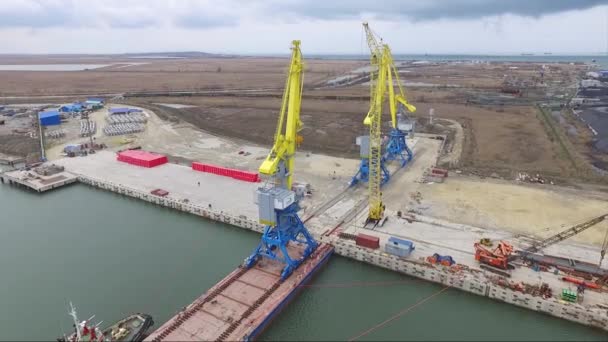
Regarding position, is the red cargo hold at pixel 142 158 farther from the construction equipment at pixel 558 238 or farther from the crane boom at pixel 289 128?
the construction equipment at pixel 558 238

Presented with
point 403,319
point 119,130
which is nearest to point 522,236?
point 403,319

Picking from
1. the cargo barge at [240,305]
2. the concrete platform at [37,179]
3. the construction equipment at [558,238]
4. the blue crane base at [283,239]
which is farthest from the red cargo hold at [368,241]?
the concrete platform at [37,179]

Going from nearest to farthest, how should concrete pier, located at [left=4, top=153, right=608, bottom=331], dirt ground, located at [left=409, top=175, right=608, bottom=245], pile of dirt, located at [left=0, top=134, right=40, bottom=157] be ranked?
concrete pier, located at [left=4, top=153, right=608, bottom=331] < dirt ground, located at [left=409, top=175, right=608, bottom=245] < pile of dirt, located at [left=0, top=134, right=40, bottom=157]

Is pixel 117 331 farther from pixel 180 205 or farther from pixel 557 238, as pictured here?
pixel 557 238

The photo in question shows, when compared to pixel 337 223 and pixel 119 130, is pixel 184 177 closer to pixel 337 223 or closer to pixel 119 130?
pixel 337 223

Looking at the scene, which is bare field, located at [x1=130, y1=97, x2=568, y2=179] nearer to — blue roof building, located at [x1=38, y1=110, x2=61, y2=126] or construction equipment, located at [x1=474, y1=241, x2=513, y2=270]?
blue roof building, located at [x1=38, y1=110, x2=61, y2=126]

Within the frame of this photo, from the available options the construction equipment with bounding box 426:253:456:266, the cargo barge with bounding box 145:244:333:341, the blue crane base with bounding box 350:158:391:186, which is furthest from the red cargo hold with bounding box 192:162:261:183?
the construction equipment with bounding box 426:253:456:266

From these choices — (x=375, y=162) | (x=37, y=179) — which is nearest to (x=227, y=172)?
(x=375, y=162)
